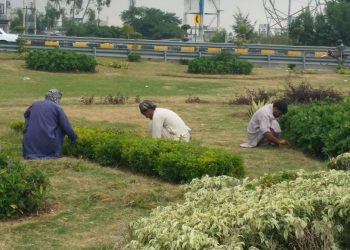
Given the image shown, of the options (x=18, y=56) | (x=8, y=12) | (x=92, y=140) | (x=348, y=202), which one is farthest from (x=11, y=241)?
(x=8, y=12)

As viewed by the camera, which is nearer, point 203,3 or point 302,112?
point 302,112

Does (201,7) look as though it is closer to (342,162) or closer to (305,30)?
(305,30)

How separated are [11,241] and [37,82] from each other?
17.3 m

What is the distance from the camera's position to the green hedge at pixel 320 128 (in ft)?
32.1

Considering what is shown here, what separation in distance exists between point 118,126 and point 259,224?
963 cm

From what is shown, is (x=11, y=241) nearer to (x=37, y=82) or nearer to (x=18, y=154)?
(x=18, y=154)

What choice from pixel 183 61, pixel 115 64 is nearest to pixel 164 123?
pixel 115 64

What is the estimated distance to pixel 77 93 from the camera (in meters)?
20.2

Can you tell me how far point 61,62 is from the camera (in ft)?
85.2

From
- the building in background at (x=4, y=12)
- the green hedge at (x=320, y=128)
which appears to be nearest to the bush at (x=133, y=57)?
the green hedge at (x=320, y=128)

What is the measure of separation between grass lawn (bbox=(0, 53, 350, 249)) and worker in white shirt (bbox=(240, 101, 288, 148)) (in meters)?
0.24

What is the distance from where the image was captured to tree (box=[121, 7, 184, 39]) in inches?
2596

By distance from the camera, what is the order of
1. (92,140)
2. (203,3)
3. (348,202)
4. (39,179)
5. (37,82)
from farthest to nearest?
(203,3)
(37,82)
(92,140)
(39,179)
(348,202)

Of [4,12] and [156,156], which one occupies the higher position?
[4,12]
